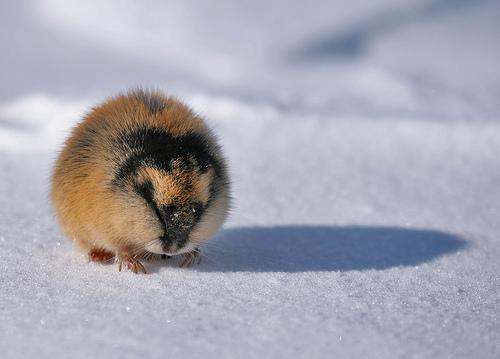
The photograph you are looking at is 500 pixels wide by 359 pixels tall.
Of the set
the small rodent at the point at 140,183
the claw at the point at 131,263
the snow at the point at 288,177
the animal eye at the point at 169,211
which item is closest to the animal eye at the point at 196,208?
the small rodent at the point at 140,183

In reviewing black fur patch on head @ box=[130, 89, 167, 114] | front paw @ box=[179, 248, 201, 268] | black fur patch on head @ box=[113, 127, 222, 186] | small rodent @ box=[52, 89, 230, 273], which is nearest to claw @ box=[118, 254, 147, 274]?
small rodent @ box=[52, 89, 230, 273]

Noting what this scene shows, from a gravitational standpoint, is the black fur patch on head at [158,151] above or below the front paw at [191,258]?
above

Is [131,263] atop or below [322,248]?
below

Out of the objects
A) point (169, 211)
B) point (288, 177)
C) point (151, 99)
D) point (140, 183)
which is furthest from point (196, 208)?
point (288, 177)

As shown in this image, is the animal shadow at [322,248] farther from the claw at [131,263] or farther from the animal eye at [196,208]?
the animal eye at [196,208]

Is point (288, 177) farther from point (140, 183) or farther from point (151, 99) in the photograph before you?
point (140, 183)

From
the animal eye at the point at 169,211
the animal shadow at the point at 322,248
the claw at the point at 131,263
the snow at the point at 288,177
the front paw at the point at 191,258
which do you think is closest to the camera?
the snow at the point at 288,177

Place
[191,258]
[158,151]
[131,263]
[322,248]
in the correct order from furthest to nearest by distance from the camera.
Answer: [322,248] < [191,258] < [131,263] < [158,151]

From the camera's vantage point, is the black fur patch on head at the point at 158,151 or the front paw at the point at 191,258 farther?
the front paw at the point at 191,258

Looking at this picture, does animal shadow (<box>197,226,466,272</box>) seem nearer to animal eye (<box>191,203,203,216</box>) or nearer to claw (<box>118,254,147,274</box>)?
claw (<box>118,254,147,274</box>)
